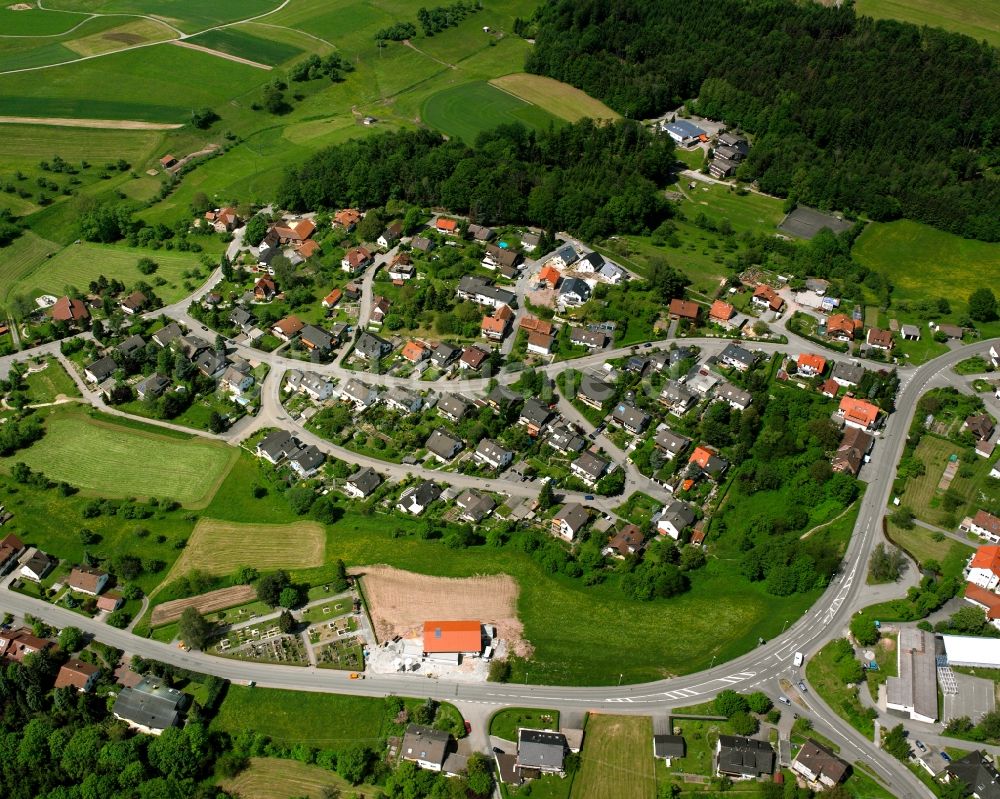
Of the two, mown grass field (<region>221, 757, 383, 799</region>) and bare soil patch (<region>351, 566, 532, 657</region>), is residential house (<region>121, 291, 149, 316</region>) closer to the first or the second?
bare soil patch (<region>351, 566, 532, 657</region>)

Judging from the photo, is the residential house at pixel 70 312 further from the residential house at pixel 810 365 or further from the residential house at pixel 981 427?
the residential house at pixel 981 427

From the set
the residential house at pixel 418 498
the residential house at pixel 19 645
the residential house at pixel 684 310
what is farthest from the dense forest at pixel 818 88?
the residential house at pixel 19 645

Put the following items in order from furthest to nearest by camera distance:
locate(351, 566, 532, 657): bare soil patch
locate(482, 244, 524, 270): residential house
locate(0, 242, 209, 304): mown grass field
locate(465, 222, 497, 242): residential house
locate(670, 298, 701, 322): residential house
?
1. locate(465, 222, 497, 242): residential house
2. locate(482, 244, 524, 270): residential house
3. locate(0, 242, 209, 304): mown grass field
4. locate(670, 298, 701, 322): residential house
5. locate(351, 566, 532, 657): bare soil patch

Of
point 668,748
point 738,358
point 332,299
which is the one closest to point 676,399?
point 738,358

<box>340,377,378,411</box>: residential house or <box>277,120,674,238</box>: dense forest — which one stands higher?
<box>277,120,674,238</box>: dense forest

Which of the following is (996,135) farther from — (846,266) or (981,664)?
(981,664)

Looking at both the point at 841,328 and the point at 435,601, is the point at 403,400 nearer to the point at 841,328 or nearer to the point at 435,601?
the point at 435,601

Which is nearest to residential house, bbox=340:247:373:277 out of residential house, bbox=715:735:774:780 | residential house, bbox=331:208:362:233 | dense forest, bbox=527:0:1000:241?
residential house, bbox=331:208:362:233
